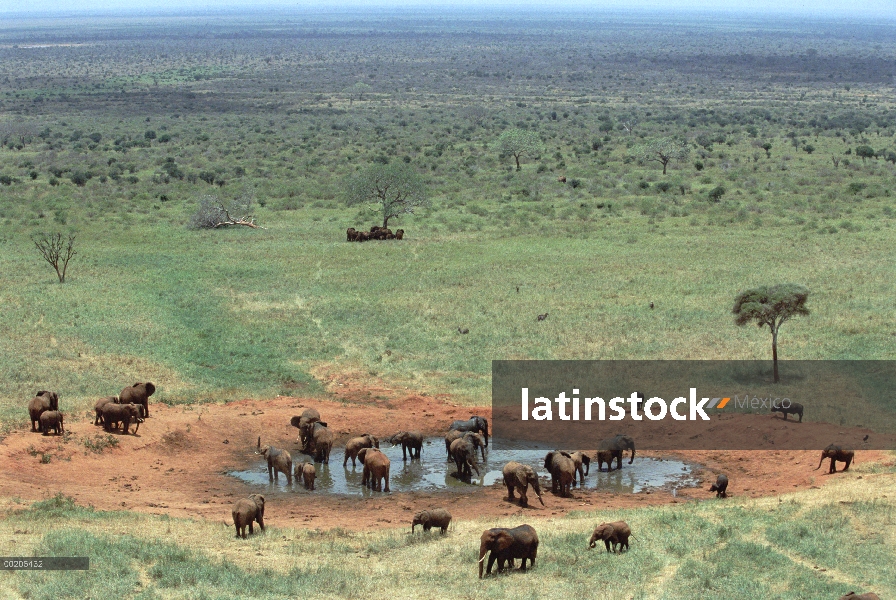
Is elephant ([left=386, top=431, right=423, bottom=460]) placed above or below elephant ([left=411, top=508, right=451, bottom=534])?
below

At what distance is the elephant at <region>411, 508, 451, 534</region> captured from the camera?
1609 cm

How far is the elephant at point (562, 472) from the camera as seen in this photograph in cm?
1870

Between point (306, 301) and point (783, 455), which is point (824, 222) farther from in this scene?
point (783, 455)

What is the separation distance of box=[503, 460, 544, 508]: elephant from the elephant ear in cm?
391

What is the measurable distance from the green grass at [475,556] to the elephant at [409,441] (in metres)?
4.13

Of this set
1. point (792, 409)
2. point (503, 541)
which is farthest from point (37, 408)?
point (792, 409)

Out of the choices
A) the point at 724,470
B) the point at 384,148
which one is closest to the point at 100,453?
the point at 724,470

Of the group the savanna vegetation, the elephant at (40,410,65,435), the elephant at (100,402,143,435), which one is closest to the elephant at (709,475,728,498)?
the savanna vegetation

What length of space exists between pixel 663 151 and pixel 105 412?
53.8 m

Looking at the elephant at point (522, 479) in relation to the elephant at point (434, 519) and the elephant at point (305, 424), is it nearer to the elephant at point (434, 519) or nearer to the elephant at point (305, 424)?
the elephant at point (434, 519)

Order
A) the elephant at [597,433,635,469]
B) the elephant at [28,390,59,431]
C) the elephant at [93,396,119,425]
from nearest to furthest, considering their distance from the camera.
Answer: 1. the elephant at [597,433,635,469]
2. the elephant at [28,390,59,431]
3. the elephant at [93,396,119,425]

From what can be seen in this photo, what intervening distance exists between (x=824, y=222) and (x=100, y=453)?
38.8 metres

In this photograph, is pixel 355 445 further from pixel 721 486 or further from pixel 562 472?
pixel 721 486

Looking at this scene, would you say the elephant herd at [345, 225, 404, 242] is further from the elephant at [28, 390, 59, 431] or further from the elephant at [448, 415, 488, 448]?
the elephant at [28, 390, 59, 431]
